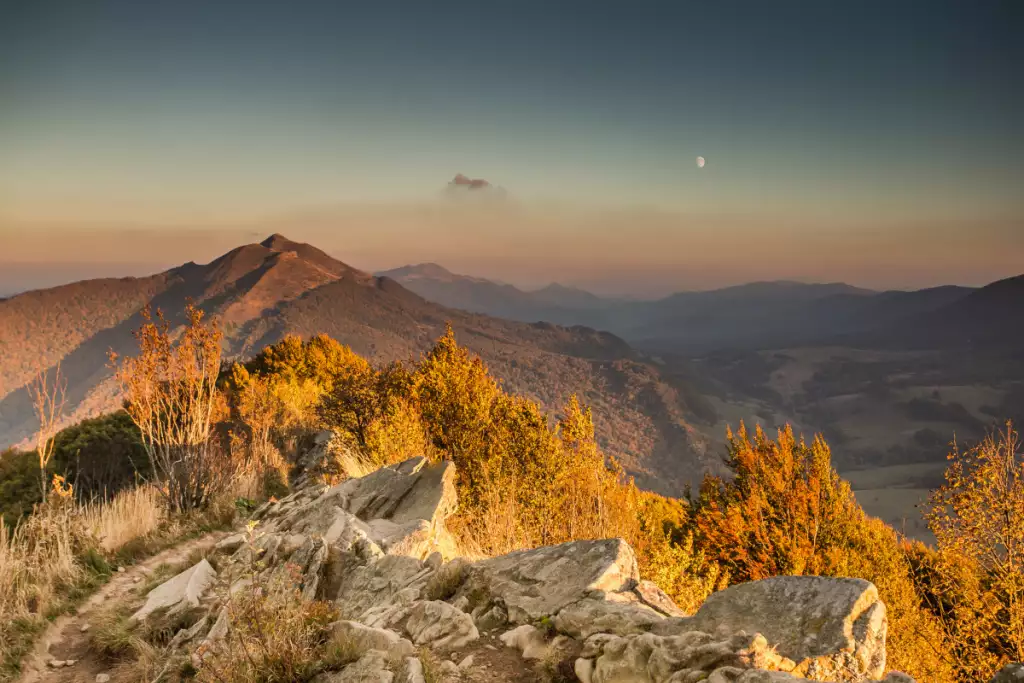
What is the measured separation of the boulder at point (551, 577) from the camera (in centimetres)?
536

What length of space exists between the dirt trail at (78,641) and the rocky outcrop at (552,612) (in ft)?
2.08

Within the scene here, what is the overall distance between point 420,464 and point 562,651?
5705 millimetres

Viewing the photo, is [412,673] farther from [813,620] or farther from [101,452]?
[101,452]

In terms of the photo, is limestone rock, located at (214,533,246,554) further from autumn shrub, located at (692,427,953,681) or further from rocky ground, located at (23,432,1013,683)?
autumn shrub, located at (692,427,953,681)

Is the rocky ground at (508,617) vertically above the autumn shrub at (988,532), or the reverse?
the rocky ground at (508,617)

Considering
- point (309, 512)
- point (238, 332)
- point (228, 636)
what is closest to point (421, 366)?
point (309, 512)

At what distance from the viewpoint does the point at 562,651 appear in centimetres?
457

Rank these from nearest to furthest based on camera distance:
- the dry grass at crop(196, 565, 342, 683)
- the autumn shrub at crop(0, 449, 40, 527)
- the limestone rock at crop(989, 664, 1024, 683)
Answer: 1. the limestone rock at crop(989, 664, 1024, 683)
2. the dry grass at crop(196, 565, 342, 683)
3. the autumn shrub at crop(0, 449, 40, 527)

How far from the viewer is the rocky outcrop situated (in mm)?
4059

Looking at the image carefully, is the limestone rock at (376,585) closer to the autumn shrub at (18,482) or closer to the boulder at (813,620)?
the boulder at (813,620)

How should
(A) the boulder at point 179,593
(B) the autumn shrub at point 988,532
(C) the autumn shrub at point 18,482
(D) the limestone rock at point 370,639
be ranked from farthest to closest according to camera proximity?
(C) the autumn shrub at point 18,482, (B) the autumn shrub at point 988,532, (A) the boulder at point 179,593, (D) the limestone rock at point 370,639

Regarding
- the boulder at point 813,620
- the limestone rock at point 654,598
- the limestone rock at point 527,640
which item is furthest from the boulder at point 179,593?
the boulder at point 813,620

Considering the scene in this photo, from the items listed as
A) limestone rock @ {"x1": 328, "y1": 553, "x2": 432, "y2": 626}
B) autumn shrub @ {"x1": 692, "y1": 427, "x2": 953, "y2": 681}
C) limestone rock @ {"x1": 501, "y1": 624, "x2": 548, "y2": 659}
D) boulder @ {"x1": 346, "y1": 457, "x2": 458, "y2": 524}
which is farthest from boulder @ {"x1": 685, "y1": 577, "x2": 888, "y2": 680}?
autumn shrub @ {"x1": 692, "y1": 427, "x2": 953, "y2": 681}

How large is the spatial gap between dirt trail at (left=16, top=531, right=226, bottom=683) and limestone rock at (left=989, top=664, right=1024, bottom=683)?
24.7 ft
